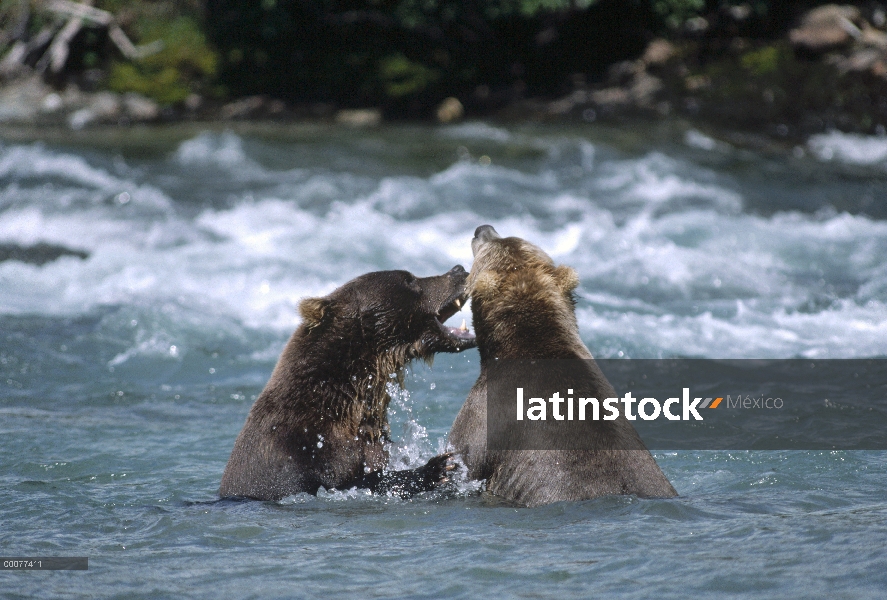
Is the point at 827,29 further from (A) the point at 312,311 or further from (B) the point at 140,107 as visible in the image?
(A) the point at 312,311

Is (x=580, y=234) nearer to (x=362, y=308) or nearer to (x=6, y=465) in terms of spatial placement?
(x=362, y=308)

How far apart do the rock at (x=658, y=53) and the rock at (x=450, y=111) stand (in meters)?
3.90

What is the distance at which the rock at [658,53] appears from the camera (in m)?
20.1

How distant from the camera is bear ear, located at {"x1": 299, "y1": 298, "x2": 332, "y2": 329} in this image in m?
4.88

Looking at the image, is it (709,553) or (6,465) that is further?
(6,465)

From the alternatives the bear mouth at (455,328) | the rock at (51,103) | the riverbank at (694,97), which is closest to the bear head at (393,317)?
the bear mouth at (455,328)

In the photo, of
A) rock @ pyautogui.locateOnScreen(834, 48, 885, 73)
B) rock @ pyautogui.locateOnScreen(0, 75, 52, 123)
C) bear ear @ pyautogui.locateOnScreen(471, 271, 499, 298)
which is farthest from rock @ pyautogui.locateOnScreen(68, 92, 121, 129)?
bear ear @ pyautogui.locateOnScreen(471, 271, 499, 298)

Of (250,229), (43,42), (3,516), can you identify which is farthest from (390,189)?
(43,42)

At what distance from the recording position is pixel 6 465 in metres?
5.38

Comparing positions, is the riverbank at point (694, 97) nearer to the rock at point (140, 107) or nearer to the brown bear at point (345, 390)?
the rock at point (140, 107)

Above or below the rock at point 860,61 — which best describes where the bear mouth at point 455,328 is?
below

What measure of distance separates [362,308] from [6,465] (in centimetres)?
214

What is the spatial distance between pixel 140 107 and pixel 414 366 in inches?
549

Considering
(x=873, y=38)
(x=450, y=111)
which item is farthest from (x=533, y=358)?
(x=873, y=38)
